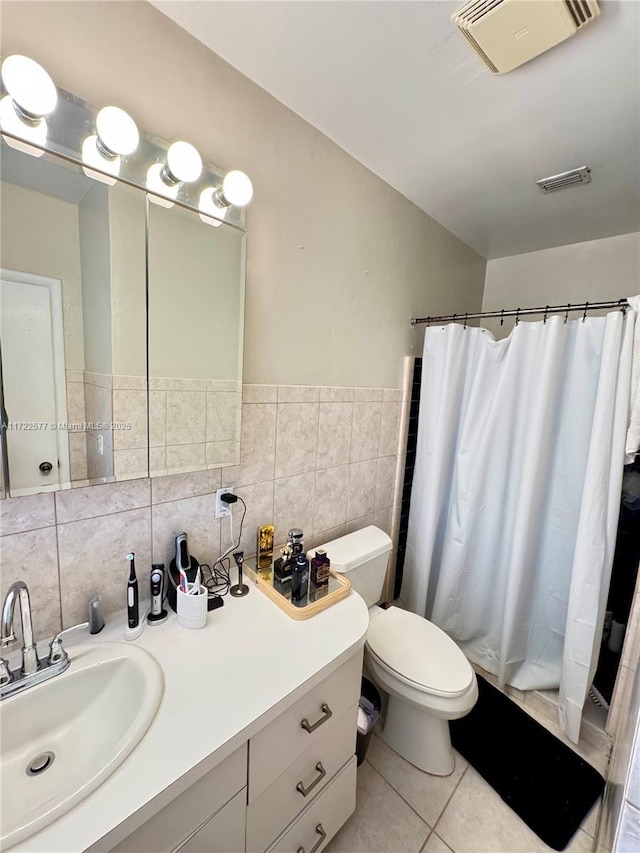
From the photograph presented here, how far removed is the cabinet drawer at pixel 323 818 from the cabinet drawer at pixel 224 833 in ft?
0.63

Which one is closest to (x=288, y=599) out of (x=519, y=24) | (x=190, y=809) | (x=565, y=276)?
(x=190, y=809)

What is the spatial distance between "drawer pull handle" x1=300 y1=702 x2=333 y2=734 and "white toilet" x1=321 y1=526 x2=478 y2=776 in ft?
1.51

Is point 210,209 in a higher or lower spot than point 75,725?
higher

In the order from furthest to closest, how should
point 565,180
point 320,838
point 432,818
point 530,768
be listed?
point 565,180 → point 530,768 → point 432,818 → point 320,838

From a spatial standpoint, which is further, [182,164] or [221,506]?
[221,506]

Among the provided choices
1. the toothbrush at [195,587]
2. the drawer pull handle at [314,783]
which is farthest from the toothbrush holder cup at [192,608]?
the drawer pull handle at [314,783]

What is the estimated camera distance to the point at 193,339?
104 cm

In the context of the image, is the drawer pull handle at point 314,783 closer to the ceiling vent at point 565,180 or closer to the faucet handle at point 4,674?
the faucet handle at point 4,674

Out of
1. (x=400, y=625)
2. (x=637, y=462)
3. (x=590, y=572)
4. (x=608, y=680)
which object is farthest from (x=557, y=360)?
(x=608, y=680)

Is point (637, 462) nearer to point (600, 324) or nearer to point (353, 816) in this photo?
point (600, 324)

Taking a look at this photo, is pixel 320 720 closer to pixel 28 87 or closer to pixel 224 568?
pixel 224 568

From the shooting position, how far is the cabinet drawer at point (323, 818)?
0.91 meters

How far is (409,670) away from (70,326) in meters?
1.57

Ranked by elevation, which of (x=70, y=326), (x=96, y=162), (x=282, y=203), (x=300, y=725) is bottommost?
(x=300, y=725)
